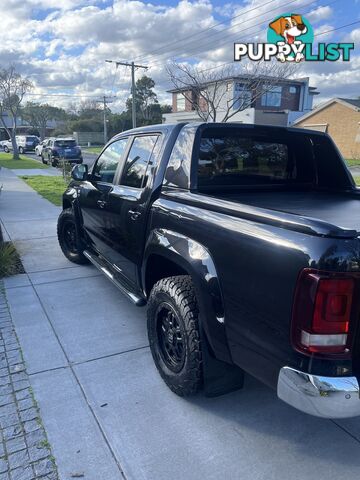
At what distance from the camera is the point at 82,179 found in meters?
4.65

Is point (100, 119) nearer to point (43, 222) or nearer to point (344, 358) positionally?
point (43, 222)

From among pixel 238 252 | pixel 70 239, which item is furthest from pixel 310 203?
pixel 70 239

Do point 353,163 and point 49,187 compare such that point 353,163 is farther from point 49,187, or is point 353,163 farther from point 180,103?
point 180,103

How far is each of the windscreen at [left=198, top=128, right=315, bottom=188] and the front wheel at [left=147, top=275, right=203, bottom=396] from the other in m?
0.91

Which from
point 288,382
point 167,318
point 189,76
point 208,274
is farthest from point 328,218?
point 189,76

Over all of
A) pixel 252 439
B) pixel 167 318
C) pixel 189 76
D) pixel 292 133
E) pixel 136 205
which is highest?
pixel 189 76

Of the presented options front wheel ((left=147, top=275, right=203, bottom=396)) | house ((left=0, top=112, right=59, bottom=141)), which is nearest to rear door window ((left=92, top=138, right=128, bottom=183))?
front wheel ((left=147, top=275, right=203, bottom=396))

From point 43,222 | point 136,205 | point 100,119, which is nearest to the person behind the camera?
point 136,205

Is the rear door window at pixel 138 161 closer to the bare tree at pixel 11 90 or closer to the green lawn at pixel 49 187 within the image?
the green lawn at pixel 49 187

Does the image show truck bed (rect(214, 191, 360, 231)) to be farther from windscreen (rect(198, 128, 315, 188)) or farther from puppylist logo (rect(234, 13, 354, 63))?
puppylist logo (rect(234, 13, 354, 63))

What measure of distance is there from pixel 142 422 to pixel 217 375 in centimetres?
57

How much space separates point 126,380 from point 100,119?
225 ft

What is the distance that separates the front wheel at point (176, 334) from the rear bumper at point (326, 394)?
796 mm

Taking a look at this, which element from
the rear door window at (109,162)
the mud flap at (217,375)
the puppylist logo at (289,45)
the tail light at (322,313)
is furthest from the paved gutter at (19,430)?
the puppylist logo at (289,45)
